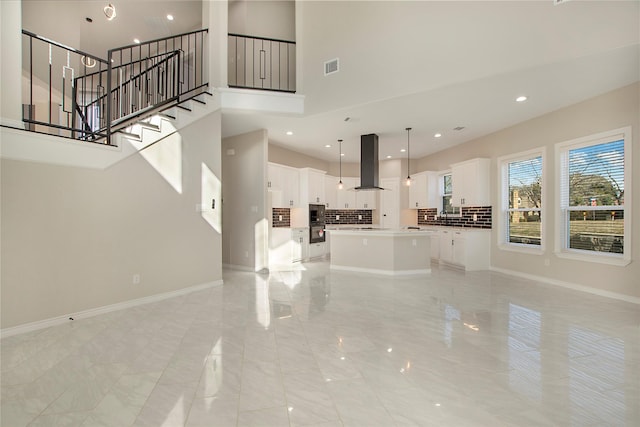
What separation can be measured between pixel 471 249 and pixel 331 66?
4.71m

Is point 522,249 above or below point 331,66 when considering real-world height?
below

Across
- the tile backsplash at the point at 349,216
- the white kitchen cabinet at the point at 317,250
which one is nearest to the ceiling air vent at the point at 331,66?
the white kitchen cabinet at the point at 317,250

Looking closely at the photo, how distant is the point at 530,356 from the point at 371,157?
183 inches

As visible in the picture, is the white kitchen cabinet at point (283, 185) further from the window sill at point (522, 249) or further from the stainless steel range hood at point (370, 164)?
the window sill at point (522, 249)

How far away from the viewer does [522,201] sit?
19.3 feet

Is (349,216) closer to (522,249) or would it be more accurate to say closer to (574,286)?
(522,249)

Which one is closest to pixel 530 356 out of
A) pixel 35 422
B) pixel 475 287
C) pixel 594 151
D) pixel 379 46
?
pixel 475 287

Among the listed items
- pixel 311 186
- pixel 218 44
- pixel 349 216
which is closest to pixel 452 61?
pixel 218 44

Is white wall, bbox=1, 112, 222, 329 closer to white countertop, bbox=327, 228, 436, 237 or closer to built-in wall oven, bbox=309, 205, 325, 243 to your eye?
white countertop, bbox=327, 228, 436, 237

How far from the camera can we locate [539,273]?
17.5ft

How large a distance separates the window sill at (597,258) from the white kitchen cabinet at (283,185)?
18.1 ft

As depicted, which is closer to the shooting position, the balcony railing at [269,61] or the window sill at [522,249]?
the window sill at [522,249]

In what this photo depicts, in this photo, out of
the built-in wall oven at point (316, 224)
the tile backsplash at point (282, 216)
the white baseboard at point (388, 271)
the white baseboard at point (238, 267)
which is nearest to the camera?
the white baseboard at point (388, 271)

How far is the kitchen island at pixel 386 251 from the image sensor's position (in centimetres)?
576
